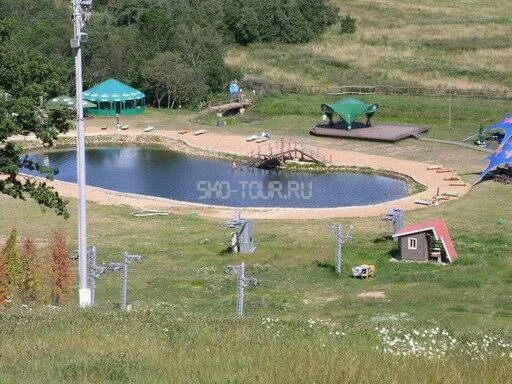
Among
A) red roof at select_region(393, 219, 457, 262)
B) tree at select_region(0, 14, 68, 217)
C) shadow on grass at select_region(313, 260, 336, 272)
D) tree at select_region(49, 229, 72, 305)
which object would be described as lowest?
shadow on grass at select_region(313, 260, 336, 272)

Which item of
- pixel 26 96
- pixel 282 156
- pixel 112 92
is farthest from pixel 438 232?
pixel 112 92

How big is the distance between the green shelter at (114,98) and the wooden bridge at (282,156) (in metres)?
17.0

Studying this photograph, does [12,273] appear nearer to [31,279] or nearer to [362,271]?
[31,279]

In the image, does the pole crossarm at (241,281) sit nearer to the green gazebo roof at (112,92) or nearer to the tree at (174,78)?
the green gazebo roof at (112,92)

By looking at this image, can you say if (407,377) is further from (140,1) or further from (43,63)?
(140,1)

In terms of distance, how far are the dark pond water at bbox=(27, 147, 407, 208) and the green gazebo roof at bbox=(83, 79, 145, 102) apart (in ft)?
33.6

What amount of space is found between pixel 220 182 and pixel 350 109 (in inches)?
621

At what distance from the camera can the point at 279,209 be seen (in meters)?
51.0

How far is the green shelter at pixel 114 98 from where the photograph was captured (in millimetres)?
78938

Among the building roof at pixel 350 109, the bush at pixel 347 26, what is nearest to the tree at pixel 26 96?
the building roof at pixel 350 109

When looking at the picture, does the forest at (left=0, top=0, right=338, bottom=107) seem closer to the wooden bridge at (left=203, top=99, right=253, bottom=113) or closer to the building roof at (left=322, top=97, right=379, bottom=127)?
the wooden bridge at (left=203, top=99, right=253, bottom=113)

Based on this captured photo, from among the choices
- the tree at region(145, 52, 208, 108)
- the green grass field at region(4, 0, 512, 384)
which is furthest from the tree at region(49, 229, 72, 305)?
the tree at region(145, 52, 208, 108)

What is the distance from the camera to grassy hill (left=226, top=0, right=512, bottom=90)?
3506 inches

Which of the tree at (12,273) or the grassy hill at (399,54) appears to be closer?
the tree at (12,273)
